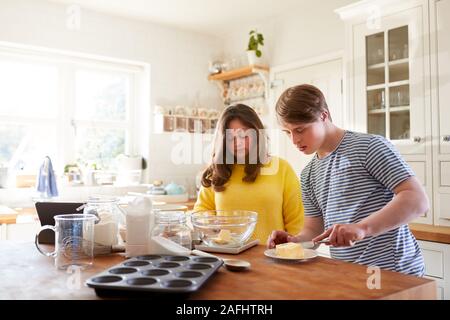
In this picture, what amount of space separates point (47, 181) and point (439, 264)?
9.61ft

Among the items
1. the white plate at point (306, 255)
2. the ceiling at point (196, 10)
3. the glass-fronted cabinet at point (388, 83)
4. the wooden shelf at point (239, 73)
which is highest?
the ceiling at point (196, 10)

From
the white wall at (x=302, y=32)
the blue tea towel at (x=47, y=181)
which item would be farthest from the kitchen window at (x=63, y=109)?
the white wall at (x=302, y=32)

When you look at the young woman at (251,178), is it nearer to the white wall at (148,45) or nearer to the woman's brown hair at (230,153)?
the woman's brown hair at (230,153)

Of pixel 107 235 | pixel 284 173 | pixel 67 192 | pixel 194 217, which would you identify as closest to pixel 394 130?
pixel 284 173

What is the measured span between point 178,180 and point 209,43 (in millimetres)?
1580

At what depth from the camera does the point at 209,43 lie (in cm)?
468

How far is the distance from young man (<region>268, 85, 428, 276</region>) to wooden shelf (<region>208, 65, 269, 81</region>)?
260cm

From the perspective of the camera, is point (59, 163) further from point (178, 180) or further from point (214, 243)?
point (214, 243)

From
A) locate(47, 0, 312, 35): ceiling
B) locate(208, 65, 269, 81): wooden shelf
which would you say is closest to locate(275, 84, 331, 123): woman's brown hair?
locate(47, 0, 312, 35): ceiling

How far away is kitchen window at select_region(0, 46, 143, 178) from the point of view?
3684 millimetres

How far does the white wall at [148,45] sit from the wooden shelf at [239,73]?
0.69 ft

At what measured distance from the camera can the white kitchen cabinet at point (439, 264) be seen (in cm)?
233

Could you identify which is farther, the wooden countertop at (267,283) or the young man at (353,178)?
the young man at (353,178)

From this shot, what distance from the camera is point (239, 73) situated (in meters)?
4.27
